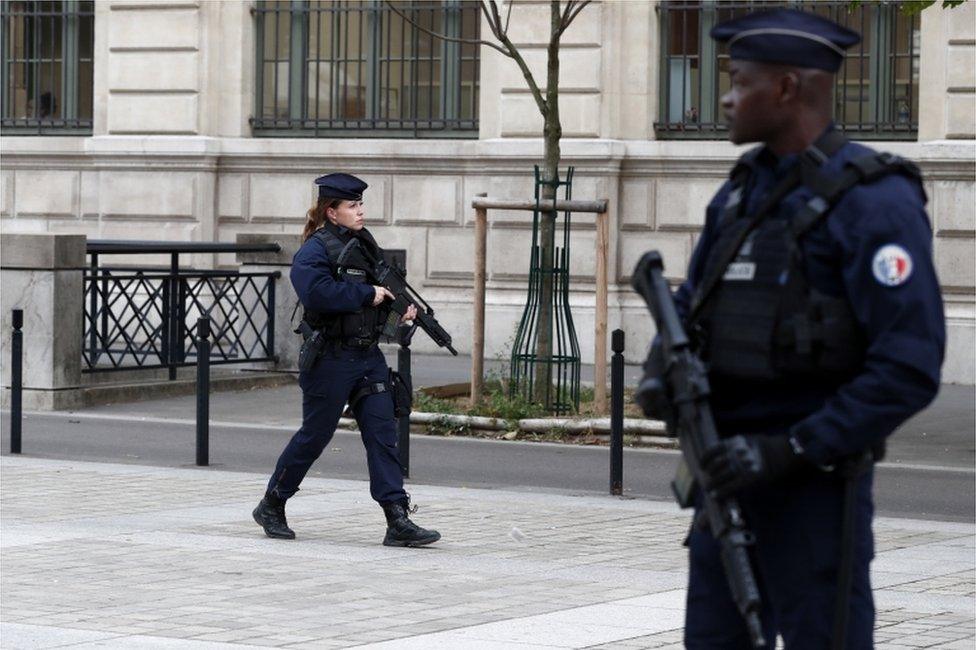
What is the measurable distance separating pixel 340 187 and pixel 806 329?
19.6 ft

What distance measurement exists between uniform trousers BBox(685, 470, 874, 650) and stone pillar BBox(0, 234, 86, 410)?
43.9 ft

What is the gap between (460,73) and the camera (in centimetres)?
2339

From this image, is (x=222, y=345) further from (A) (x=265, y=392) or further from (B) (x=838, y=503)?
(B) (x=838, y=503)

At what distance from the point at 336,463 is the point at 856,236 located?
10.00 m

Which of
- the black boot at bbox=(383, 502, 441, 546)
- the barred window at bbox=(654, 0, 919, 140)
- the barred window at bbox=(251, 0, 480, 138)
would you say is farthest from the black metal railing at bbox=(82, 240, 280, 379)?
the black boot at bbox=(383, 502, 441, 546)

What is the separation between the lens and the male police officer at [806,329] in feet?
13.5

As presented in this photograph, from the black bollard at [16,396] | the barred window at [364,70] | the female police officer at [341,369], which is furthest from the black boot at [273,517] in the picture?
the barred window at [364,70]

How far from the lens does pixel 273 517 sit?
33.2 ft

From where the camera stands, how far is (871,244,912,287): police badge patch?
410 centimetres

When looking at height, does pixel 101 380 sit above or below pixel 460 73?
below

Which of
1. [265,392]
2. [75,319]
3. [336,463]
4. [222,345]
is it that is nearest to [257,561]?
[336,463]

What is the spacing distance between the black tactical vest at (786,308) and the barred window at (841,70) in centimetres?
1682

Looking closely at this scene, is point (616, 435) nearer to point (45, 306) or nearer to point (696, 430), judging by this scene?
point (45, 306)

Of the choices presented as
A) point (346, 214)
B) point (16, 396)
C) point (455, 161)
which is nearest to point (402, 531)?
point (346, 214)
